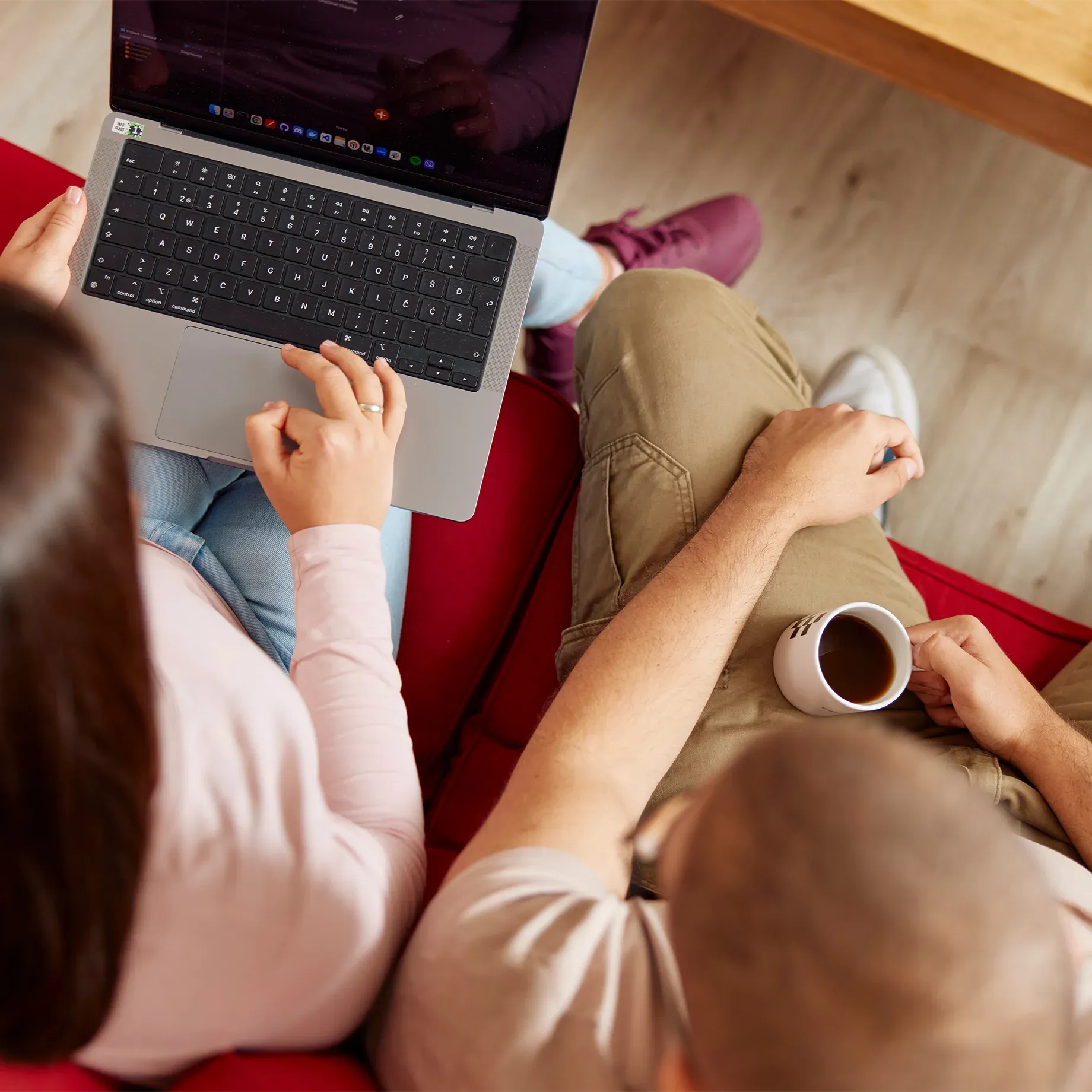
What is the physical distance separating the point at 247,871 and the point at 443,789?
42 cm

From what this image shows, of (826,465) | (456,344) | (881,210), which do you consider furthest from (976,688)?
(881,210)

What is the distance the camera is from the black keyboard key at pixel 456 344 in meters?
0.92

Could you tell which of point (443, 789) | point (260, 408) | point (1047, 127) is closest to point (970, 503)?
point (1047, 127)

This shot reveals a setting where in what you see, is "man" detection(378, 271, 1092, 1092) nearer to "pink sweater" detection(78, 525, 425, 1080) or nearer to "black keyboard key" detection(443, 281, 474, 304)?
"pink sweater" detection(78, 525, 425, 1080)

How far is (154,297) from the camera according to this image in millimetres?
921

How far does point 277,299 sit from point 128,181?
19cm

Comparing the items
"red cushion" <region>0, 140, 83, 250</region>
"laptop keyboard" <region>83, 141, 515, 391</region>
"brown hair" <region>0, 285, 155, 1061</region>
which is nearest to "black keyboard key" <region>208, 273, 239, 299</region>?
"laptop keyboard" <region>83, 141, 515, 391</region>

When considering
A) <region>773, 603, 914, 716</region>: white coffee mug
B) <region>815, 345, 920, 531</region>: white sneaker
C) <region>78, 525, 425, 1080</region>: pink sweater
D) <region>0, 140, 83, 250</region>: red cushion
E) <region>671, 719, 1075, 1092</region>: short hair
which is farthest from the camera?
<region>815, 345, 920, 531</region>: white sneaker

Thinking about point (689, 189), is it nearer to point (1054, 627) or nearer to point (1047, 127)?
point (1047, 127)

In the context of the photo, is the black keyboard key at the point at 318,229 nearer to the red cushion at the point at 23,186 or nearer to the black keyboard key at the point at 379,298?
the black keyboard key at the point at 379,298

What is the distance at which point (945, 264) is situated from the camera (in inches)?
64.4

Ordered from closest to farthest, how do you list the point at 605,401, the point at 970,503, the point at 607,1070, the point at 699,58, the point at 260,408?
the point at 607,1070, the point at 260,408, the point at 605,401, the point at 970,503, the point at 699,58

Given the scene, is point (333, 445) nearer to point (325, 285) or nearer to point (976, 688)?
point (325, 285)

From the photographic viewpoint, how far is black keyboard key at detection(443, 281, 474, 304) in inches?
36.6
